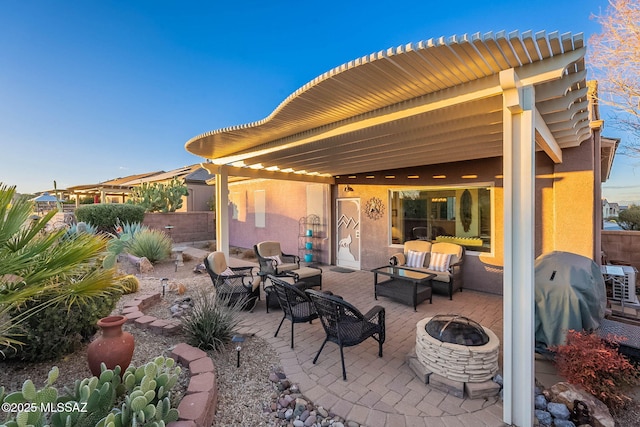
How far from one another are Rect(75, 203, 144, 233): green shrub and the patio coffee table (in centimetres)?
1114

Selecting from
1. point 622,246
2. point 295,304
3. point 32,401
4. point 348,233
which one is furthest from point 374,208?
point 32,401

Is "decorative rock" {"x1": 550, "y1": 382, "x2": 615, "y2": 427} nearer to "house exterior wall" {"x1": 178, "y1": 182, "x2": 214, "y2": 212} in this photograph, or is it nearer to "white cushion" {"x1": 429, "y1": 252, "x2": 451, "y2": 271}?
"white cushion" {"x1": 429, "y1": 252, "x2": 451, "y2": 271}

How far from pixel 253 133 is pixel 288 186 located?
247 inches

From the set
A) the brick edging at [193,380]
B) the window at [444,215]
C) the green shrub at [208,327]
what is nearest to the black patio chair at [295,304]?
the green shrub at [208,327]

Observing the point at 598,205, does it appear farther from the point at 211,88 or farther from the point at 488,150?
the point at 211,88

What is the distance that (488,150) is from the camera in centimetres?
555

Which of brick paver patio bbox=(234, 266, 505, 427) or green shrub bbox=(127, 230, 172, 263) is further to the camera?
green shrub bbox=(127, 230, 172, 263)

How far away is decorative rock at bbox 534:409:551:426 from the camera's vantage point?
252cm

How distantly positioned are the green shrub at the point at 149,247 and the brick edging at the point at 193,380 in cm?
516

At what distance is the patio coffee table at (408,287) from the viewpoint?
17.8ft

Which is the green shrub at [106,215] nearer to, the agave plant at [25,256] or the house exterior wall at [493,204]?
the house exterior wall at [493,204]

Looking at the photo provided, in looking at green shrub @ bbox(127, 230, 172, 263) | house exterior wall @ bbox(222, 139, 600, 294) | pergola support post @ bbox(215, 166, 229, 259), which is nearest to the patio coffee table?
house exterior wall @ bbox(222, 139, 600, 294)

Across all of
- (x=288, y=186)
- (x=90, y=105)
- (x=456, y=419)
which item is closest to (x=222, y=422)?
(x=456, y=419)

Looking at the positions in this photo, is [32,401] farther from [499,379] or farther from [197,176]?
[197,176]
